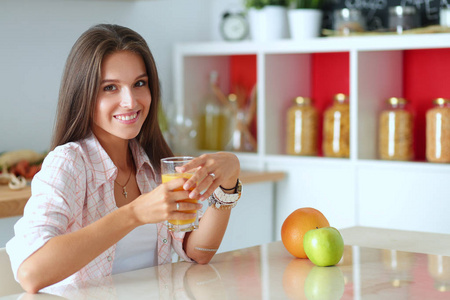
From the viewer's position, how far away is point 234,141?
3.19 m

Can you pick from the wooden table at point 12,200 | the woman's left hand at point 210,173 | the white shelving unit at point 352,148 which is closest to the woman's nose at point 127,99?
the woman's left hand at point 210,173

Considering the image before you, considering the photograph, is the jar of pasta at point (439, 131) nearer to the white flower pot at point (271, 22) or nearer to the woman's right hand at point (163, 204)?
the white flower pot at point (271, 22)

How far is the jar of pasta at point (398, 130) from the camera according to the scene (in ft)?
8.87

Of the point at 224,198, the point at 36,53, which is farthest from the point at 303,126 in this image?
the point at 224,198

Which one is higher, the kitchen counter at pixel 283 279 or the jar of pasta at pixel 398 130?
the jar of pasta at pixel 398 130

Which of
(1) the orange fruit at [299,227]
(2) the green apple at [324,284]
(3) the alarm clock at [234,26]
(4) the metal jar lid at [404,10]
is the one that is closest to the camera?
(2) the green apple at [324,284]

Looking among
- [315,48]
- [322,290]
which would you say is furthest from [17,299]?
[315,48]

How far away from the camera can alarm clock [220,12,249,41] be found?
313cm

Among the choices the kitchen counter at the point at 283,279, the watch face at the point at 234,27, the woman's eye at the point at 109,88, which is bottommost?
the kitchen counter at the point at 283,279

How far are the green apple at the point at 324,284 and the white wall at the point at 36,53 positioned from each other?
1676 millimetres

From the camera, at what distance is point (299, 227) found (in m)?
1.49

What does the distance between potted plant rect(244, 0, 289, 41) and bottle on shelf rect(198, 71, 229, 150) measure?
372 mm

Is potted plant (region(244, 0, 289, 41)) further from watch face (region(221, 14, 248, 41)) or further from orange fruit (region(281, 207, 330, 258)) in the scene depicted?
orange fruit (region(281, 207, 330, 258))

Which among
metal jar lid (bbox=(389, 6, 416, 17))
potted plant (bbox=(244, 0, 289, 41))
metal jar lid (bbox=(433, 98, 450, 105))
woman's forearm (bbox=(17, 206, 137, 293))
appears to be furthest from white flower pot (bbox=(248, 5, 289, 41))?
woman's forearm (bbox=(17, 206, 137, 293))
